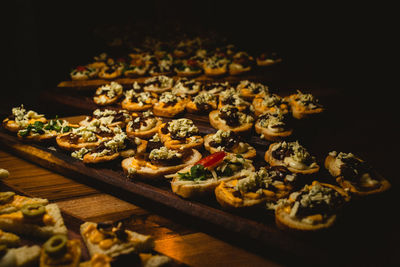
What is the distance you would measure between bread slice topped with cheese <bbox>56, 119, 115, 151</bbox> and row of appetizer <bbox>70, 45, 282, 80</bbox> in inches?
95.9

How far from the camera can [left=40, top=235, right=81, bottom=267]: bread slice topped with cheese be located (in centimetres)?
229

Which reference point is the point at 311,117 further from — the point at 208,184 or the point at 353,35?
the point at 353,35

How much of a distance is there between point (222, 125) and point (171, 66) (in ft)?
9.22

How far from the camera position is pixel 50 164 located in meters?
4.02

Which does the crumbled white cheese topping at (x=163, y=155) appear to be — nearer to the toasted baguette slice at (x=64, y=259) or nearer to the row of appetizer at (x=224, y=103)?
the row of appetizer at (x=224, y=103)

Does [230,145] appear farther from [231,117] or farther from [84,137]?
[84,137]

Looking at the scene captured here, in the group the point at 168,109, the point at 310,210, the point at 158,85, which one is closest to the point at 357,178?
the point at 310,210

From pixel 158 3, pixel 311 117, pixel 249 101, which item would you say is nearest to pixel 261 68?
pixel 249 101

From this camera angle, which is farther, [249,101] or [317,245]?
[249,101]

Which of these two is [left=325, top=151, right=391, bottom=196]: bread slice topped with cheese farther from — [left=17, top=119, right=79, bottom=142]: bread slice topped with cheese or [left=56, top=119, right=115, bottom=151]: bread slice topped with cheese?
[left=17, top=119, right=79, bottom=142]: bread slice topped with cheese

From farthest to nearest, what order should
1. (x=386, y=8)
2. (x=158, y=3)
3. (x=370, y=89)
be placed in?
(x=158, y=3) → (x=386, y=8) → (x=370, y=89)

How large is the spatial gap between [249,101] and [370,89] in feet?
8.14

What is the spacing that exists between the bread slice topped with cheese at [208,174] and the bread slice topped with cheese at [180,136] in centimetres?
56

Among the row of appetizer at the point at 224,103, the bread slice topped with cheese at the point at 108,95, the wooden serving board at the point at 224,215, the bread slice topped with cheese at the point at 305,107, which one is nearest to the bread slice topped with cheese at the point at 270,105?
the row of appetizer at the point at 224,103
